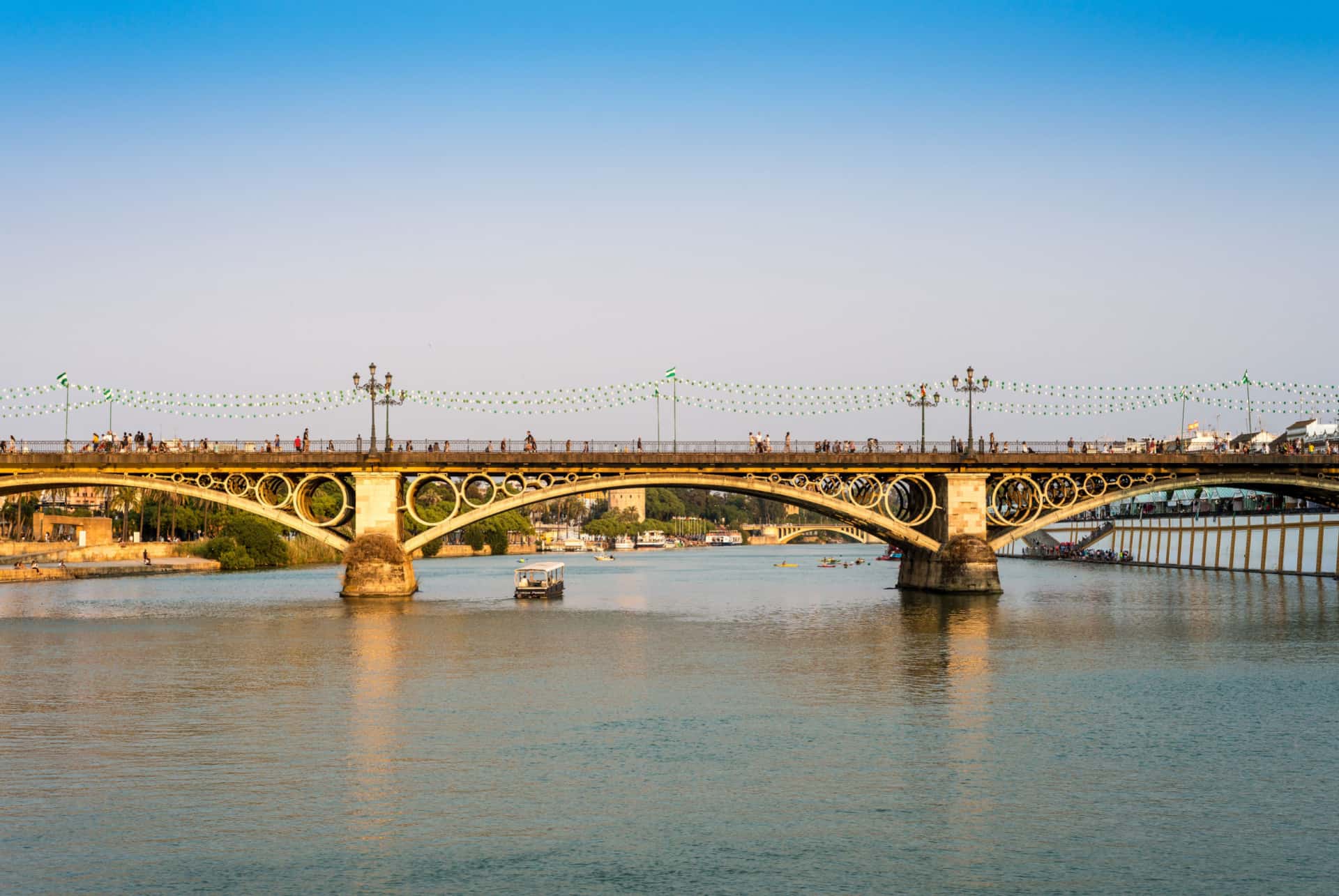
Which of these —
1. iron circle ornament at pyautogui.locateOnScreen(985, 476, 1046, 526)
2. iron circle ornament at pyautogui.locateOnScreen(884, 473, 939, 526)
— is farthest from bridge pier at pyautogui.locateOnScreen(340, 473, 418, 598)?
iron circle ornament at pyautogui.locateOnScreen(985, 476, 1046, 526)

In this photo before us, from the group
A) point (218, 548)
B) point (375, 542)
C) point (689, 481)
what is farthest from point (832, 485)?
point (218, 548)

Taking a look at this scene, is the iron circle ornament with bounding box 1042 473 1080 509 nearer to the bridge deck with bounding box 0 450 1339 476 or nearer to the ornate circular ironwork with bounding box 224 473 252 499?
the bridge deck with bounding box 0 450 1339 476

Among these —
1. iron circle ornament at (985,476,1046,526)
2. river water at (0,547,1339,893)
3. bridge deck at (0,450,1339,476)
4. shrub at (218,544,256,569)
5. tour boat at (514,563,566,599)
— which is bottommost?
shrub at (218,544,256,569)

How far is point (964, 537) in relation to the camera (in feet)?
279

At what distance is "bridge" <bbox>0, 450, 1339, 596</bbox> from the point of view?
267 feet

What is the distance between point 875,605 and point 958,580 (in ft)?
20.2

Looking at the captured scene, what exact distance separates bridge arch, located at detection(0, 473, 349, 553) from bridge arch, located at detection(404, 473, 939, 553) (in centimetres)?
607

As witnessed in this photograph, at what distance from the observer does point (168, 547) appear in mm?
144125

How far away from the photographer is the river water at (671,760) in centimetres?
2247

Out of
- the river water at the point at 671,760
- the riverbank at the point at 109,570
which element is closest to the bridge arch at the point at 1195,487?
the river water at the point at 671,760

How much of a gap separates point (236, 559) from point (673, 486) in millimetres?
73845

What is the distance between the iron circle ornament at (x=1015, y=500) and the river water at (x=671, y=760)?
2318cm

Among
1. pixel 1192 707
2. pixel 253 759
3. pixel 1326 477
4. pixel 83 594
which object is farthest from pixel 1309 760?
pixel 83 594

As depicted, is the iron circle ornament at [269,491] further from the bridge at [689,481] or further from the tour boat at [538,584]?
the tour boat at [538,584]
